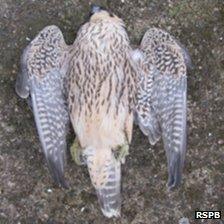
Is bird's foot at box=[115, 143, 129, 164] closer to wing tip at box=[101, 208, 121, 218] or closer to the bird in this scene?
the bird

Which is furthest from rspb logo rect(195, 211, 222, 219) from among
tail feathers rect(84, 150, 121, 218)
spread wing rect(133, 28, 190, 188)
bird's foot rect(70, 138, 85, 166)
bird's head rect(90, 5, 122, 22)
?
bird's head rect(90, 5, 122, 22)

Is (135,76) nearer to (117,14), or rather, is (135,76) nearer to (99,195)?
(117,14)

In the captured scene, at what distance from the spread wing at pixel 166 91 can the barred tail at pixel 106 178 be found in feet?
1.05

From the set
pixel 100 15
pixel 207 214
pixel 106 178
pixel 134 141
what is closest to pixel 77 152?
pixel 106 178

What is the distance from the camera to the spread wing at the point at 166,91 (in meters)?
4.17

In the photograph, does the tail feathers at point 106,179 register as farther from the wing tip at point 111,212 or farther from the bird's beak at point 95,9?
the bird's beak at point 95,9

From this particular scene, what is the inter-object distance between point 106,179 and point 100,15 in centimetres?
97

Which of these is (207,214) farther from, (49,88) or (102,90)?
(49,88)

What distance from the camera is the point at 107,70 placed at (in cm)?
415

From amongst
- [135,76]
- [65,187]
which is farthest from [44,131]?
[135,76]

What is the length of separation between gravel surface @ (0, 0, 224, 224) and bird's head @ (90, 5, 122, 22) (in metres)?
0.25

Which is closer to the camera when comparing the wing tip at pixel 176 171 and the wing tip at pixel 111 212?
the wing tip at pixel 176 171

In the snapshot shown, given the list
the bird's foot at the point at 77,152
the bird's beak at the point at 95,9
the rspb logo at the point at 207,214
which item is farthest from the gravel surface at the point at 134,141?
the bird's beak at the point at 95,9

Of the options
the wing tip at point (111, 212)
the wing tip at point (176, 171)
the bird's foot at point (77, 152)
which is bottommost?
the wing tip at point (111, 212)
